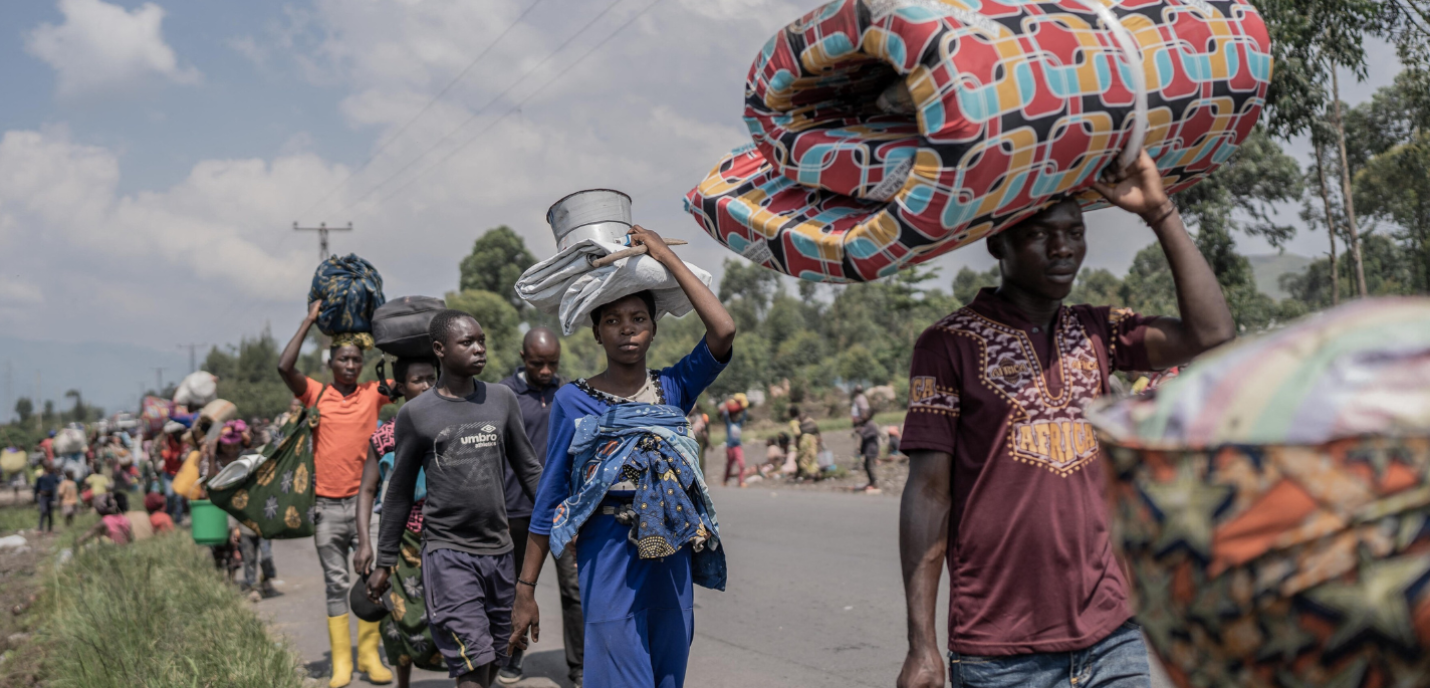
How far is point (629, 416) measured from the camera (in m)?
3.67

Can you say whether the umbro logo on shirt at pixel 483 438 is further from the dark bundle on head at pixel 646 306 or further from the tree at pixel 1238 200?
the tree at pixel 1238 200

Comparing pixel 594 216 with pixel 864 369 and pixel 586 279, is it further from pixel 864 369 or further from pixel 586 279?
pixel 864 369

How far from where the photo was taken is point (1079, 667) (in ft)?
8.44

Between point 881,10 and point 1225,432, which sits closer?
point 1225,432

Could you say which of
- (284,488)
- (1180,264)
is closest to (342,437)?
(284,488)

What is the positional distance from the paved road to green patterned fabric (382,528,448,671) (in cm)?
108

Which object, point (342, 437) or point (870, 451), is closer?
point (342, 437)

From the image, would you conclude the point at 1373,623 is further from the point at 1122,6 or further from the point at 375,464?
the point at 375,464

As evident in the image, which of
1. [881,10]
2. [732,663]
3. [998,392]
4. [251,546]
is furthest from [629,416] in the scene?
[251,546]

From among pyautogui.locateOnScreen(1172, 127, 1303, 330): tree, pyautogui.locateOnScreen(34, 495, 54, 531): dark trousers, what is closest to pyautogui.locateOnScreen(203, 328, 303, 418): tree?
pyautogui.locateOnScreen(34, 495, 54, 531): dark trousers

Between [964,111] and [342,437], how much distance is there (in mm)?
5496

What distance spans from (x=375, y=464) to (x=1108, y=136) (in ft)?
13.8

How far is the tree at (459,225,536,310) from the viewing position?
5419 centimetres

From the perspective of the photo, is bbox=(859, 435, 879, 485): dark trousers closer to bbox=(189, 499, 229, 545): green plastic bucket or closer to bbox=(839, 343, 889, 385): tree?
bbox=(189, 499, 229, 545): green plastic bucket
